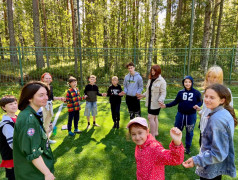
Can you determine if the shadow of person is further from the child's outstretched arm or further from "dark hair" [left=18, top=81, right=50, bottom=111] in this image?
the child's outstretched arm

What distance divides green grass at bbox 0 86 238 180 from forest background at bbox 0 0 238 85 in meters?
5.62

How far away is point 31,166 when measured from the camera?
1725 mm

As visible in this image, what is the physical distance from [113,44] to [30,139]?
19.0 metres

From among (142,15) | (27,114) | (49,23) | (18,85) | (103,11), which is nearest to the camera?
(27,114)

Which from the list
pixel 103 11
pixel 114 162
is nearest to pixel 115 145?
pixel 114 162

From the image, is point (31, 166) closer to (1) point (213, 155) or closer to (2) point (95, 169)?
(1) point (213, 155)

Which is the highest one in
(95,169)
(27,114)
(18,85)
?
(27,114)

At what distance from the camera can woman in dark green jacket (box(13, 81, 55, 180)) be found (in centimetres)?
159

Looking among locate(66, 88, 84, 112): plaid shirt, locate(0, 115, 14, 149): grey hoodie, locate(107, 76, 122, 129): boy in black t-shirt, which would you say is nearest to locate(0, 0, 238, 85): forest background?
locate(107, 76, 122, 129): boy in black t-shirt

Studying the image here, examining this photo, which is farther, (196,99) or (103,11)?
(103,11)

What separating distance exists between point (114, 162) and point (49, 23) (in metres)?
24.8

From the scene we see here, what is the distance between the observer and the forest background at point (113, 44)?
10836 mm

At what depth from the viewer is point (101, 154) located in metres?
4.03

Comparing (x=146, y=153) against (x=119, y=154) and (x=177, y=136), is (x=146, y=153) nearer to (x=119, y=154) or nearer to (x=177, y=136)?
(x=177, y=136)
